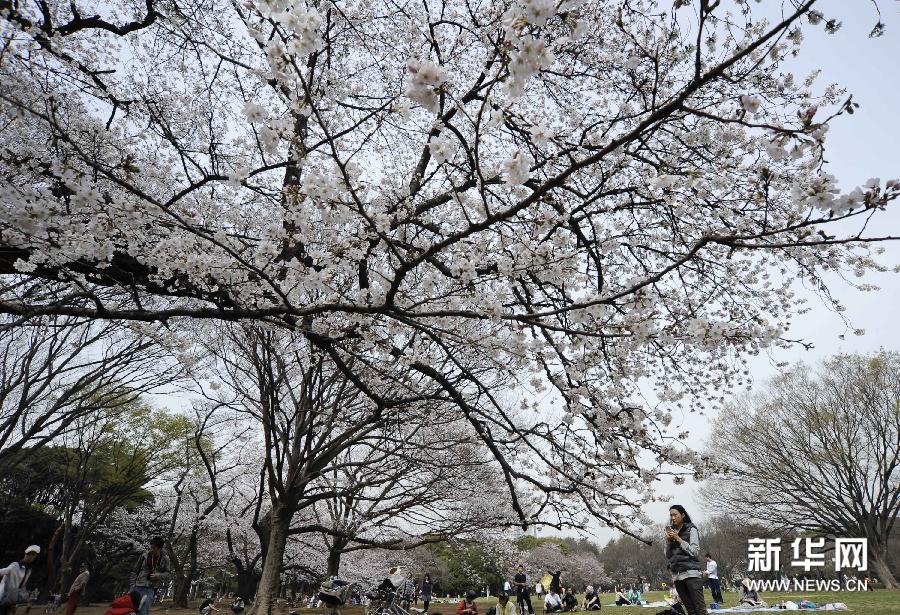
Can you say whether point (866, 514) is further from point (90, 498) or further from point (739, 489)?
point (90, 498)

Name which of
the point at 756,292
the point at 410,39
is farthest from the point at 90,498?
the point at 756,292

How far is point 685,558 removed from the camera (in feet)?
16.0

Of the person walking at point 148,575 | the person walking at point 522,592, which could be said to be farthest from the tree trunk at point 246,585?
the person walking at point 522,592

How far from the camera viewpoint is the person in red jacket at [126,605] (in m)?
5.25

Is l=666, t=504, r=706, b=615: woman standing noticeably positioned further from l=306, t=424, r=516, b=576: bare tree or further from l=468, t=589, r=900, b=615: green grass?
l=468, t=589, r=900, b=615: green grass

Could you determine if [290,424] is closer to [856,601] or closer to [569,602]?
[569,602]

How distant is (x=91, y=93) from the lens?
4652 millimetres

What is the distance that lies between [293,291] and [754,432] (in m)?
21.0

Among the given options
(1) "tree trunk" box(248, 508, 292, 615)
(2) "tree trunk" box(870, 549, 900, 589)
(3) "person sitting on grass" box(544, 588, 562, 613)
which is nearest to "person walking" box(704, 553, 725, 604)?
(3) "person sitting on grass" box(544, 588, 562, 613)

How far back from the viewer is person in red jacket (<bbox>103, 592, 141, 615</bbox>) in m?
5.25

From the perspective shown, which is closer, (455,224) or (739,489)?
(455,224)

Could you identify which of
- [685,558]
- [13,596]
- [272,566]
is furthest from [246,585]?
[685,558]

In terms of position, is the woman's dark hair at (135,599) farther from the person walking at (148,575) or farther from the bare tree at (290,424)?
the bare tree at (290,424)

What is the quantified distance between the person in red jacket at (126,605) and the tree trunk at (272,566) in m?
2.69
